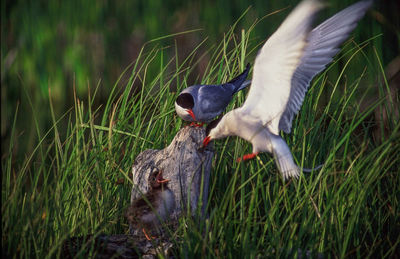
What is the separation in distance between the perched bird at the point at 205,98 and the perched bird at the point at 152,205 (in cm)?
57

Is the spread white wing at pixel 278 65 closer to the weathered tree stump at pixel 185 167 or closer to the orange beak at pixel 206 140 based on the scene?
the orange beak at pixel 206 140

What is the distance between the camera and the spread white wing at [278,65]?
2.13 meters

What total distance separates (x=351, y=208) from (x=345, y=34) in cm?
89

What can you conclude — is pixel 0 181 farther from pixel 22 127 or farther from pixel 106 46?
pixel 106 46

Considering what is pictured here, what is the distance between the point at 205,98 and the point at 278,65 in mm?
921

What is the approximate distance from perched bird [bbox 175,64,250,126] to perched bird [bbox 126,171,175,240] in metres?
0.57

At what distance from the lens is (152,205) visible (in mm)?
2432

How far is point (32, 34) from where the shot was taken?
436cm

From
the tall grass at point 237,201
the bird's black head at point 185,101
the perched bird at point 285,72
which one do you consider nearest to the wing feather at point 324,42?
the perched bird at point 285,72

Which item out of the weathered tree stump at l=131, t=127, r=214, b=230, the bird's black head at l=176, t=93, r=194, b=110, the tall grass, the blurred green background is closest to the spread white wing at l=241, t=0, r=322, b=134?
the tall grass

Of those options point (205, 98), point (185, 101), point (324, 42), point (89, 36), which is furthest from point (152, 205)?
point (89, 36)

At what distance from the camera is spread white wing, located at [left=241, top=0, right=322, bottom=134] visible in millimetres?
2133

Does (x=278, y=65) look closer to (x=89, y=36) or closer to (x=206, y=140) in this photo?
(x=206, y=140)

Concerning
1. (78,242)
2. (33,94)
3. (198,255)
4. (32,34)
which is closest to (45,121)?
(33,94)
